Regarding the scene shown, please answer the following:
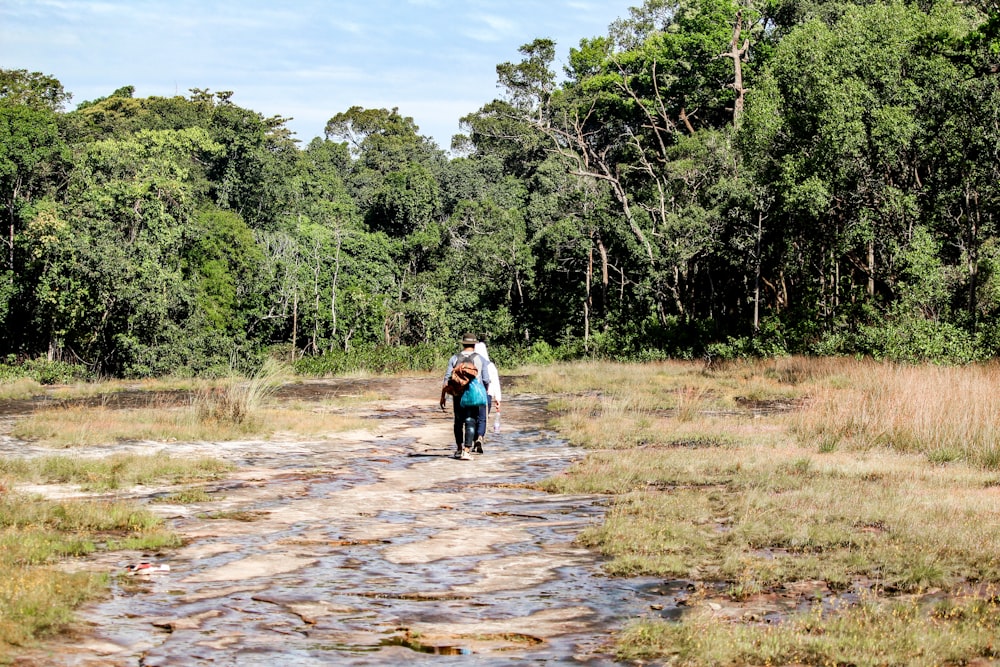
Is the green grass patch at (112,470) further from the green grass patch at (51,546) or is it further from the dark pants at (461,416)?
the dark pants at (461,416)

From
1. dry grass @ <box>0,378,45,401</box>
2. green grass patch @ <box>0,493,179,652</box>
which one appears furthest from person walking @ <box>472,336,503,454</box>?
dry grass @ <box>0,378,45,401</box>

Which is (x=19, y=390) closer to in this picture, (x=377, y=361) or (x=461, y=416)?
(x=377, y=361)

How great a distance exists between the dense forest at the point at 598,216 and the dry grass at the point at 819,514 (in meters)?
12.9

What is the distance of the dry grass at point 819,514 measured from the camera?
6.66 m

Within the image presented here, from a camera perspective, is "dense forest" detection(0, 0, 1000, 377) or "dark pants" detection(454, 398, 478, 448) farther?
"dense forest" detection(0, 0, 1000, 377)

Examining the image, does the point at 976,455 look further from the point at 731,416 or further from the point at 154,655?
the point at 154,655

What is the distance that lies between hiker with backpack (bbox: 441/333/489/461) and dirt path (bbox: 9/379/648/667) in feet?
3.58

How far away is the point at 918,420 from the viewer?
16453 millimetres

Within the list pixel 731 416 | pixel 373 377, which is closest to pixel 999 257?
pixel 731 416

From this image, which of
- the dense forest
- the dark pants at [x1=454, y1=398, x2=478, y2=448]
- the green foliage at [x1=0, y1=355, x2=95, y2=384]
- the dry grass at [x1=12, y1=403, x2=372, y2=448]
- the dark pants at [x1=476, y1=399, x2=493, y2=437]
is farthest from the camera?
the green foliage at [x1=0, y1=355, x2=95, y2=384]

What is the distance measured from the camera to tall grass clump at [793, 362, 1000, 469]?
1490 centimetres

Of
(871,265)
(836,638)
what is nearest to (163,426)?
(836,638)

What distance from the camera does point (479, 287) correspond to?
58.5m

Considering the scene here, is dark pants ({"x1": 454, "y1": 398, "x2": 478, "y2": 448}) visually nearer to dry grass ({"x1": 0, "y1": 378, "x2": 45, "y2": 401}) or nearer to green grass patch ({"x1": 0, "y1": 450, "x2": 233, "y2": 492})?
green grass patch ({"x1": 0, "y1": 450, "x2": 233, "y2": 492})
